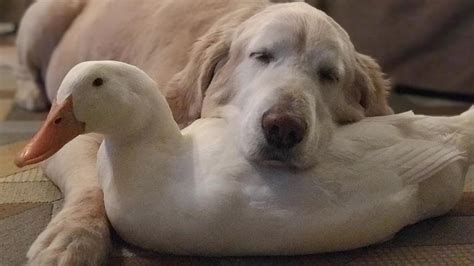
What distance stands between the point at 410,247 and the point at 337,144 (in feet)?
0.81

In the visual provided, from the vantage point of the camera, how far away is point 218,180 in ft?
4.44

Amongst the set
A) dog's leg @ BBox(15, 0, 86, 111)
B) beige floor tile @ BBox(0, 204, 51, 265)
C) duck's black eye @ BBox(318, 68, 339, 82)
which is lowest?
dog's leg @ BBox(15, 0, 86, 111)

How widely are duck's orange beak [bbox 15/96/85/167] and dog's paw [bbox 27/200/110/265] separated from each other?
0.46ft

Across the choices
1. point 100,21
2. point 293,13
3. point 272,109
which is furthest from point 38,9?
point 272,109

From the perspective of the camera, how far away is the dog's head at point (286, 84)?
138cm

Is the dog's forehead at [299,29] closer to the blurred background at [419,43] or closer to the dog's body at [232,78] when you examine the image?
the dog's body at [232,78]

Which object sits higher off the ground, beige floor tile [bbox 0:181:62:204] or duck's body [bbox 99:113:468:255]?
duck's body [bbox 99:113:468:255]

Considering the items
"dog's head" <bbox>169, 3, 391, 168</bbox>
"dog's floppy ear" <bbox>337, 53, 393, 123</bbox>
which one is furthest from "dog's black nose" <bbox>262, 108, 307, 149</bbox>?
"dog's floppy ear" <bbox>337, 53, 393, 123</bbox>

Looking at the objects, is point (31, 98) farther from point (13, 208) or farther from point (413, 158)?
point (413, 158)

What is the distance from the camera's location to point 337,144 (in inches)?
57.1

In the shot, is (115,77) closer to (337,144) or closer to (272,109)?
(272,109)

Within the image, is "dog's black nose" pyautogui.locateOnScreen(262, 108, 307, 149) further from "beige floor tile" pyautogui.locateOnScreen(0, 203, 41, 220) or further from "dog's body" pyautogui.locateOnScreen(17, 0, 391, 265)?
"beige floor tile" pyautogui.locateOnScreen(0, 203, 41, 220)

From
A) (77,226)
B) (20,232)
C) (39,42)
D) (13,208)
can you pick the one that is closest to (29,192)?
(13,208)

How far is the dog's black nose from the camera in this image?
136 cm
